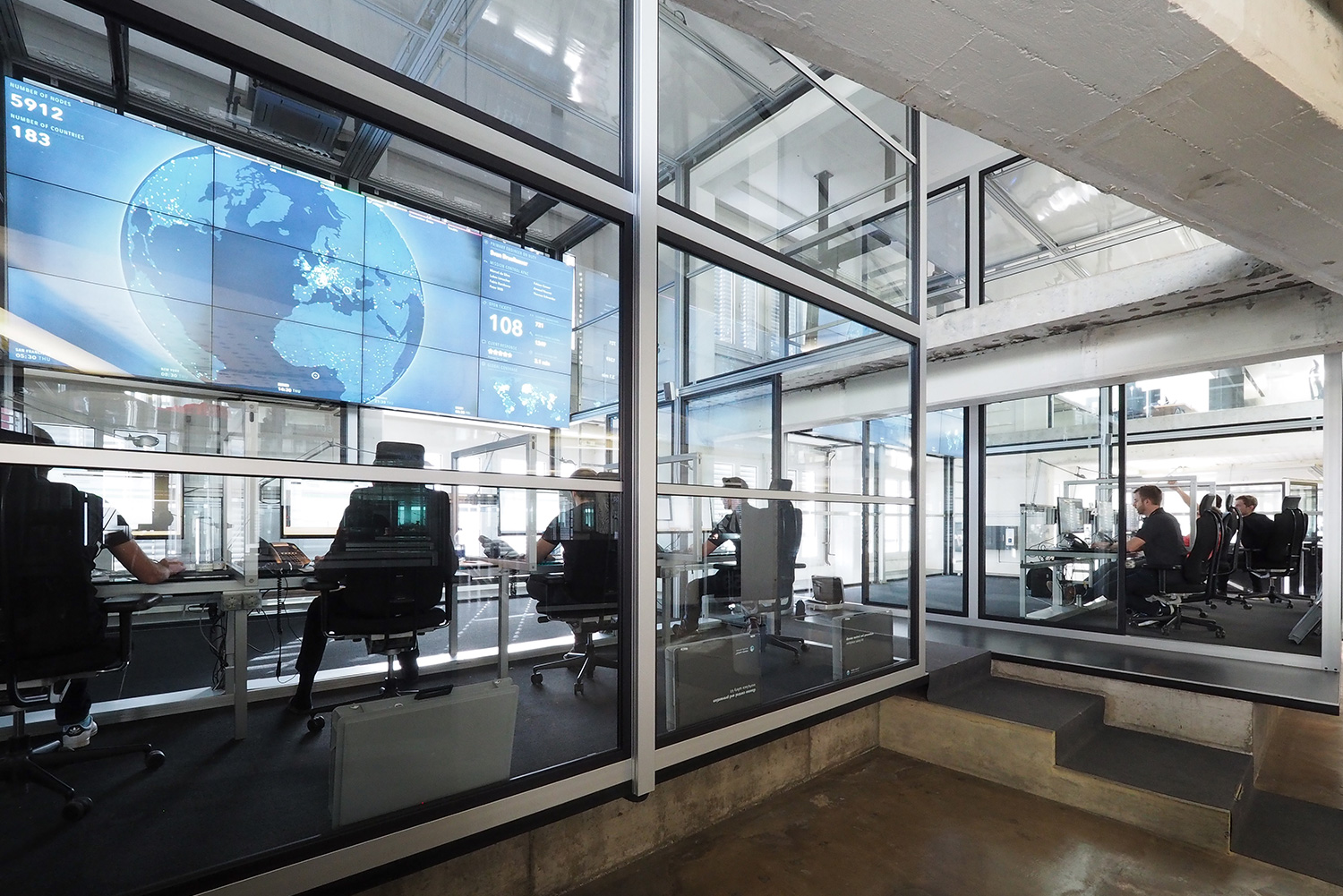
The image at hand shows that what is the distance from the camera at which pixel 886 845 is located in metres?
2.72

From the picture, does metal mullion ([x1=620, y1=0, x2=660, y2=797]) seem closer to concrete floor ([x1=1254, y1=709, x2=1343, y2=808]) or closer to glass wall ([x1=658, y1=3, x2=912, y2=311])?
glass wall ([x1=658, y1=3, x2=912, y2=311])

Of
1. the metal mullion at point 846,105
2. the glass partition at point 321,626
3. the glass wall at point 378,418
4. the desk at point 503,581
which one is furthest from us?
the metal mullion at point 846,105

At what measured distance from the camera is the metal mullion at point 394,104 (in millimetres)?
1519

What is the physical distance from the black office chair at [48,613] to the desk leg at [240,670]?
39cm

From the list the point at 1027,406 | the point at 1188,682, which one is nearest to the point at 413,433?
the point at 1188,682

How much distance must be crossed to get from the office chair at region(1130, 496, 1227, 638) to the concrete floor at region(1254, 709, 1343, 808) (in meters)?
0.74

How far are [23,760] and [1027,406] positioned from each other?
6.74 m

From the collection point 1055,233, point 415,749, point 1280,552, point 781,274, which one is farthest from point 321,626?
point 1280,552

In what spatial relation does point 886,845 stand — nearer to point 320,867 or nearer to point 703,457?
point 703,457

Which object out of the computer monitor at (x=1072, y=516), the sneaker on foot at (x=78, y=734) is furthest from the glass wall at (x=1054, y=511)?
the sneaker on foot at (x=78, y=734)

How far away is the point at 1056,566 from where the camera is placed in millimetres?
5352

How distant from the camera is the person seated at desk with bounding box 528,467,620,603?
2504 mm

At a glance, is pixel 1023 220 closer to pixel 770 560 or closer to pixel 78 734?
pixel 770 560

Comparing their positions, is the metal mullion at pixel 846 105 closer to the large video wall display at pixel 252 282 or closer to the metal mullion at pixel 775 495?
the large video wall display at pixel 252 282
